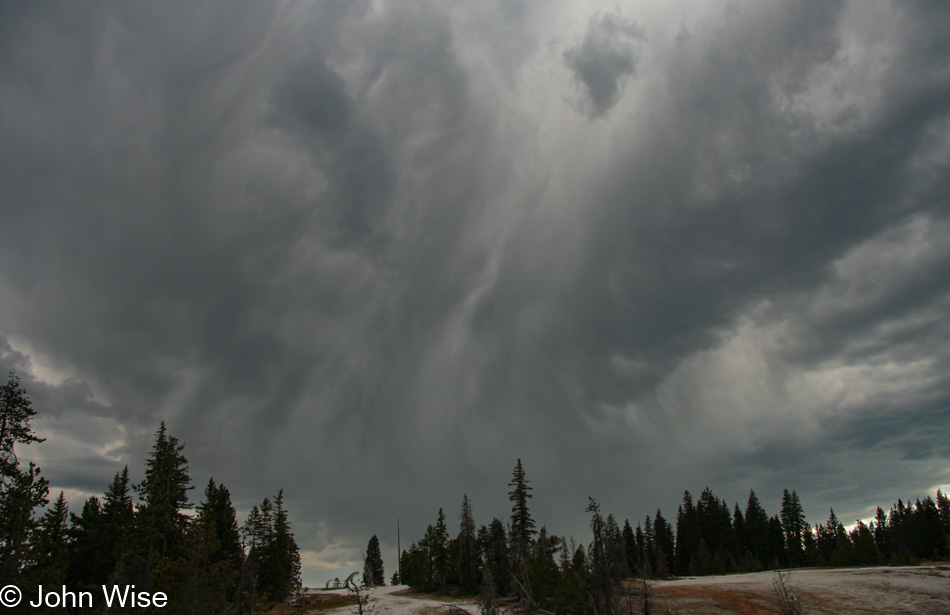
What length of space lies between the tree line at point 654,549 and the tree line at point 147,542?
20.8 metres

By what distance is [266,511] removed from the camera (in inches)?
3307

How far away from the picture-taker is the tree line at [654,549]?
4416cm

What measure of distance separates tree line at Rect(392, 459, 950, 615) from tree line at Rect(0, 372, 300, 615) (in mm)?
20807

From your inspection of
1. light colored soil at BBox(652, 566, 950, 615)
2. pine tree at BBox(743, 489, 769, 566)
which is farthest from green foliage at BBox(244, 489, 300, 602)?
pine tree at BBox(743, 489, 769, 566)

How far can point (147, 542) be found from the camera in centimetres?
4631

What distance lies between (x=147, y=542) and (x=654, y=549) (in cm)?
11265

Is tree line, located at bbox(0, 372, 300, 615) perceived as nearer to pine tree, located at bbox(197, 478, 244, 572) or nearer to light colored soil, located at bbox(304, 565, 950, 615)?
pine tree, located at bbox(197, 478, 244, 572)

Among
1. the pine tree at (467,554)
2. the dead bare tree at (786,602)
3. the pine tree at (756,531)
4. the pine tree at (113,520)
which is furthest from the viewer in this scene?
the pine tree at (756,531)

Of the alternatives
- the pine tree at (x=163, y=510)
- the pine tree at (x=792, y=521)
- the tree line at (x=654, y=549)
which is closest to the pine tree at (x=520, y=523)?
the tree line at (x=654, y=549)

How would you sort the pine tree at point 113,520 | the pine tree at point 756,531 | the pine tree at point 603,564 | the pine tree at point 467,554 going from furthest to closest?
the pine tree at point 756,531
the pine tree at point 467,554
the pine tree at point 113,520
the pine tree at point 603,564

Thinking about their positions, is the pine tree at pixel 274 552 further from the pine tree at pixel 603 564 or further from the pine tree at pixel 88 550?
the pine tree at pixel 603 564

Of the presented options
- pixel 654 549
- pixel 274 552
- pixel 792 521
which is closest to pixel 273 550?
pixel 274 552

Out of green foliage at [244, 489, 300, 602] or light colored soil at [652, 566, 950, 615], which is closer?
light colored soil at [652, 566, 950, 615]

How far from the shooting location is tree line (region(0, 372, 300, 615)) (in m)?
34.2
